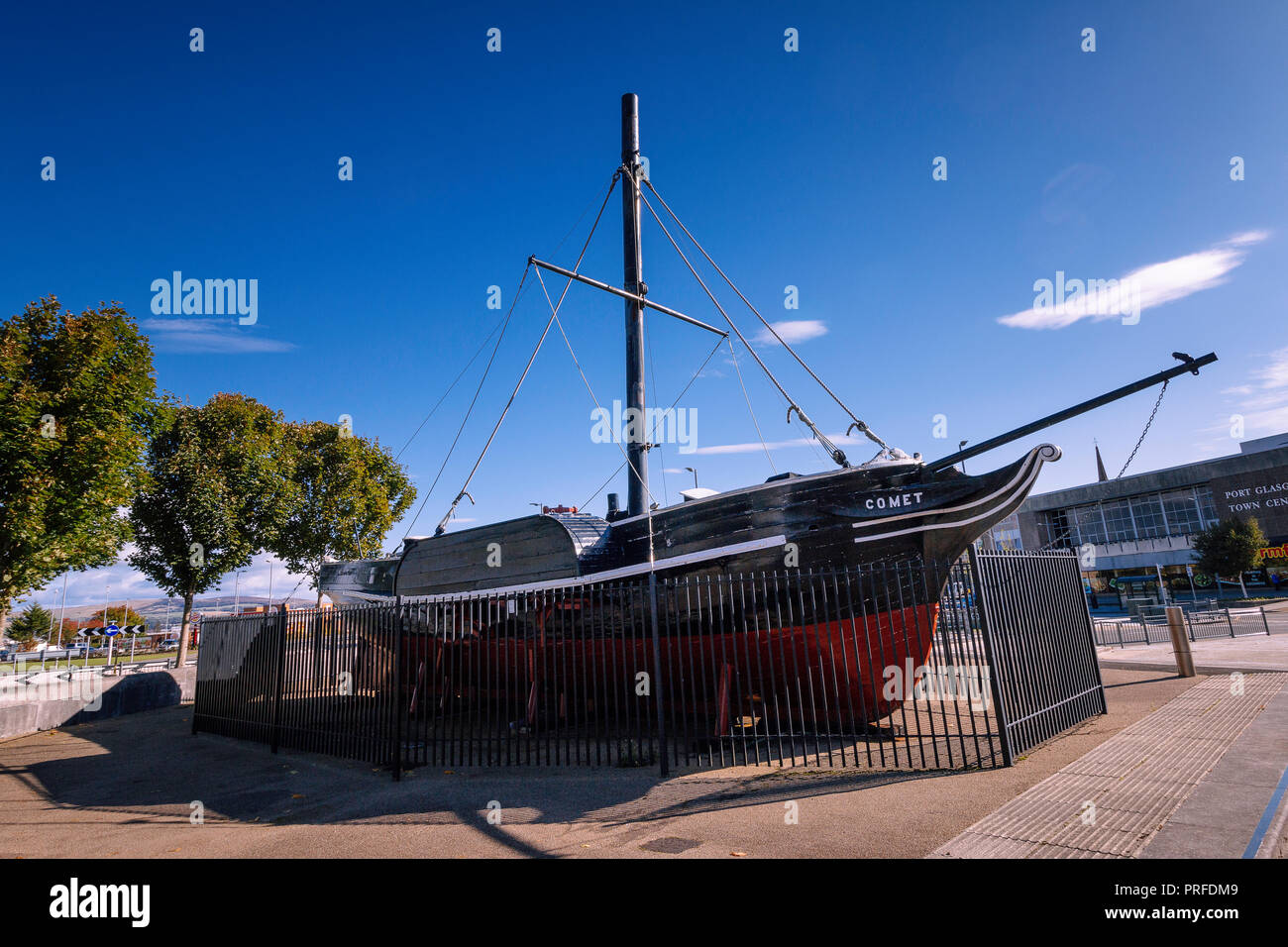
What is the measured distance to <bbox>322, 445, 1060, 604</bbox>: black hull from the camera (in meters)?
8.55

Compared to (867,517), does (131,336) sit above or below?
above

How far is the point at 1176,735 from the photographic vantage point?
7.61 metres

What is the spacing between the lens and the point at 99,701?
49.4 feet

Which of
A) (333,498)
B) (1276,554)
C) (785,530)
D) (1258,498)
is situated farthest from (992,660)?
(1258,498)

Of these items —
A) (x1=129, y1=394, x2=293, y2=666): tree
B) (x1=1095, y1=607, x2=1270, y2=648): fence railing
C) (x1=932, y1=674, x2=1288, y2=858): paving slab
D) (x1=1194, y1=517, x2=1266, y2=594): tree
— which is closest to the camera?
(x1=932, y1=674, x2=1288, y2=858): paving slab

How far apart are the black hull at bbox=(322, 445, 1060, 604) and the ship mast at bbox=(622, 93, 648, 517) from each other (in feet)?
6.57

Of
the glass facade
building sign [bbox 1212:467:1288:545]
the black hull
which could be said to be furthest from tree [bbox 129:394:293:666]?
building sign [bbox 1212:467:1288:545]

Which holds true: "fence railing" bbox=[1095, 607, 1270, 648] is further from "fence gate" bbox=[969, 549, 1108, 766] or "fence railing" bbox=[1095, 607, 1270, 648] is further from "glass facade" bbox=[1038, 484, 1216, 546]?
"glass facade" bbox=[1038, 484, 1216, 546]

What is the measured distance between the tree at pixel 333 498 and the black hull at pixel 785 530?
18.0m

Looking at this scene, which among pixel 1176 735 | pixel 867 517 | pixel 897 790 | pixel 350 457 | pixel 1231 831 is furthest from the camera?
pixel 350 457

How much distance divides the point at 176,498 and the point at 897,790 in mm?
25228

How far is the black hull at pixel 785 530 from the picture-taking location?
337 inches
